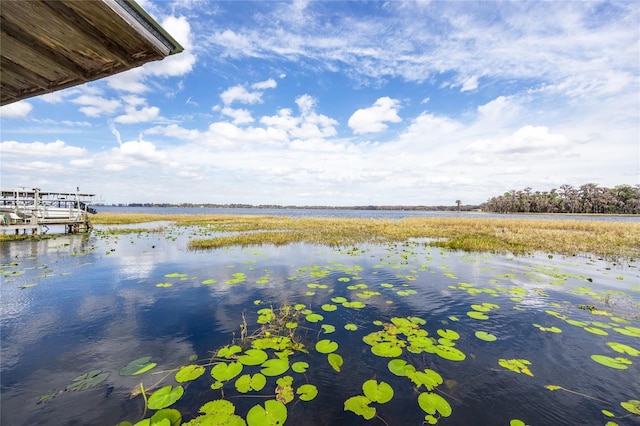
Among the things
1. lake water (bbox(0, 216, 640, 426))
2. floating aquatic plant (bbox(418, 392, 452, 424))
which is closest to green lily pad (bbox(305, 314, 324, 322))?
lake water (bbox(0, 216, 640, 426))

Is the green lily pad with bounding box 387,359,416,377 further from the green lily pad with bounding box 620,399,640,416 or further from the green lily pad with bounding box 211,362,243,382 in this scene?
the green lily pad with bounding box 620,399,640,416

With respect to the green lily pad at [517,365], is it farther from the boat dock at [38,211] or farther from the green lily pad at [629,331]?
the boat dock at [38,211]

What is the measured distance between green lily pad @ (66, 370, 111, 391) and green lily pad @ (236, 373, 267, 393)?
8.11 feet

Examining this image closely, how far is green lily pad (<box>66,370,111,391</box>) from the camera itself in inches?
163

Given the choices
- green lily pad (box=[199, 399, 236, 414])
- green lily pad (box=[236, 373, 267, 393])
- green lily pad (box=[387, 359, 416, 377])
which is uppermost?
green lily pad (box=[199, 399, 236, 414])

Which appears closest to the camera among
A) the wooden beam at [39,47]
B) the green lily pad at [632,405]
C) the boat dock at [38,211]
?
the wooden beam at [39,47]

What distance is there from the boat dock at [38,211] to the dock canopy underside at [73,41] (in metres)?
24.5

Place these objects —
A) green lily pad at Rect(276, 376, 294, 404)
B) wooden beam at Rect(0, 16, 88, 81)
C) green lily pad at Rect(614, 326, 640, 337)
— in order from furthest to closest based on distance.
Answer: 1. green lily pad at Rect(614, 326, 640, 337)
2. green lily pad at Rect(276, 376, 294, 404)
3. wooden beam at Rect(0, 16, 88, 81)

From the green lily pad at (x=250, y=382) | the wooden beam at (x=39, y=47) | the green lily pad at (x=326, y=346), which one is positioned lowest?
the green lily pad at (x=326, y=346)

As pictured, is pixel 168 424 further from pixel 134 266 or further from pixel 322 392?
pixel 134 266

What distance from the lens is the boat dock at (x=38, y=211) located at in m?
20.0

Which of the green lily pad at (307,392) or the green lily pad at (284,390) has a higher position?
the green lily pad at (284,390)

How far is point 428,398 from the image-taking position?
3.88 m

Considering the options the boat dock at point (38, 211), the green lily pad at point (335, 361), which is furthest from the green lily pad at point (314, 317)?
the boat dock at point (38, 211)
